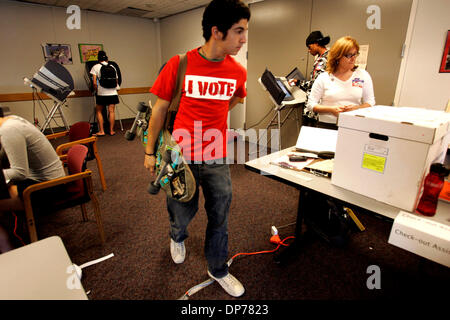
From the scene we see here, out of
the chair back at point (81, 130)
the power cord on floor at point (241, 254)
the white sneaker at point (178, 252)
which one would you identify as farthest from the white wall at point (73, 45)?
the power cord on floor at point (241, 254)

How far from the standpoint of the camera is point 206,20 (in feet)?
3.82

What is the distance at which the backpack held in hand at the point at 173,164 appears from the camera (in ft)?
4.09


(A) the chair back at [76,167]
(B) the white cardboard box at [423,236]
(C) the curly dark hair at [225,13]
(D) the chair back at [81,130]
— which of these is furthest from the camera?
(D) the chair back at [81,130]

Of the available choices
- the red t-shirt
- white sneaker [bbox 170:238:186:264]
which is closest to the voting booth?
the red t-shirt

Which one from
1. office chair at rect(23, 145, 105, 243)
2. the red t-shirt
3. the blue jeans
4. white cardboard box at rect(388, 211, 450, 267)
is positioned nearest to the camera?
white cardboard box at rect(388, 211, 450, 267)

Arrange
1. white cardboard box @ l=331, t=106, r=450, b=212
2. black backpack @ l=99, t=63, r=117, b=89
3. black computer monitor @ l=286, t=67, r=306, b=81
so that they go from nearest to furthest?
white cardboard box @ l=331, t=106, r=450, b=212
black computer monitor @ l=286, t=67, r=306, b=81
black backpack @ l=99, t=63, r=117, b=89

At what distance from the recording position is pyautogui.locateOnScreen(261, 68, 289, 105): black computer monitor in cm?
297

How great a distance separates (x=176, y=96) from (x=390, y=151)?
0.93m

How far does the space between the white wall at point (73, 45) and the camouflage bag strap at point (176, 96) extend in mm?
5463

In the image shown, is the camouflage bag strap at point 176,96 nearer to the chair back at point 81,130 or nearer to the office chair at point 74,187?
the office chair at point 74,187

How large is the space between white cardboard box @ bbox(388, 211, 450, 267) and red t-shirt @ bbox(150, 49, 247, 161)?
80 centimetres

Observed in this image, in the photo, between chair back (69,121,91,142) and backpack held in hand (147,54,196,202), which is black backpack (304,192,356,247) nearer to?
backpack held in hand (147,54,196,202)
